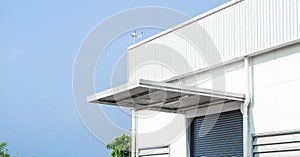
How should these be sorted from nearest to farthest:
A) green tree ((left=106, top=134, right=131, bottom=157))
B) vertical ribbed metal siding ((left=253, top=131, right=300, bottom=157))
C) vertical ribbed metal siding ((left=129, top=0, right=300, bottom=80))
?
vertical ribbed metal siding ((left=253, top=131, right=300, bottom=157)) → vertical ribbed metal siding ((left=129, top=0, right=300, bottom=80)) → green tree ((left=106, top=134, right=131, bottom=157))

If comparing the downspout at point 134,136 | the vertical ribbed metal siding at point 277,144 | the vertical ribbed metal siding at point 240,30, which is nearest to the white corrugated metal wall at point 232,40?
the vertical ribbed metal siding at point 240,30

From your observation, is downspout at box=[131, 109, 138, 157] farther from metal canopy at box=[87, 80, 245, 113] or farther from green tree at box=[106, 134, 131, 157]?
green tree at box=[106, 134, 131, 157]

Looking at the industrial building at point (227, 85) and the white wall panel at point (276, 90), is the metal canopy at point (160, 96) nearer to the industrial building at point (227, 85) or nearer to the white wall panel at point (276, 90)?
the industrial building at point (227, 85)

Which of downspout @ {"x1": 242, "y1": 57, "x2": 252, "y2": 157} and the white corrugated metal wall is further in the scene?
downspout @ {"x1": 242, "y1": 57, "x2": 252, "y2": 157}

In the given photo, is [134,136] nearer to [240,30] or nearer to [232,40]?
[232,40]

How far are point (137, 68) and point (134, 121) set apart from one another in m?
1.56

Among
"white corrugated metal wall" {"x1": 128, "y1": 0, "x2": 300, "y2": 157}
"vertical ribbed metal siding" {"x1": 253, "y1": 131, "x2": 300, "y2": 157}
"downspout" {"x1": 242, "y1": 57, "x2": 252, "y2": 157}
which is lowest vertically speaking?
"vertical ribbed metal siding" {"x1": 253, "y1": 131, "x2": 300, "y2": 157}

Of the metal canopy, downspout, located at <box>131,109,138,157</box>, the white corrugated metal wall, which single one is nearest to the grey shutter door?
the metal canopy

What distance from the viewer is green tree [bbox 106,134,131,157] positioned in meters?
35.6

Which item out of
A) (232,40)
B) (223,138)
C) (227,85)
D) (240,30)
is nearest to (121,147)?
(223,138)

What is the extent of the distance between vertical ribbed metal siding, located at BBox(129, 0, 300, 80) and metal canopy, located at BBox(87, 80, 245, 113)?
956 mm

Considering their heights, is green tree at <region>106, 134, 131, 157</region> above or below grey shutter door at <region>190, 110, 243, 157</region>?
above

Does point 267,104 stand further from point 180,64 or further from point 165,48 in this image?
point 165,48

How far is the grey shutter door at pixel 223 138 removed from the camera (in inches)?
491
